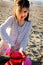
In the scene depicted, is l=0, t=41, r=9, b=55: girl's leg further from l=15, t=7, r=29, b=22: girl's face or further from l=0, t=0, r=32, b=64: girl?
l=15, t=7, r=29, b=22: girl's face

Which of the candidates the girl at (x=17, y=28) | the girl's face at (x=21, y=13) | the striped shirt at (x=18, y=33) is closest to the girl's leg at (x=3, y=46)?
the girl at (x=17, y=28)

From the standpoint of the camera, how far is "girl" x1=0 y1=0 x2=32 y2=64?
174 inches

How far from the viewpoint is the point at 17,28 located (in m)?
4.61

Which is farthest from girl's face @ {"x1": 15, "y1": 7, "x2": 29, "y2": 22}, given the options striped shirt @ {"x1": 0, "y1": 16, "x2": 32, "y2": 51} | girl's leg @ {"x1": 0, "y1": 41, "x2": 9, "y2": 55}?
girl's leg @ {"x1": 0, "y1": 41, "x2": 9, "y2": 55}

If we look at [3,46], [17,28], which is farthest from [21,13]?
[3,46]

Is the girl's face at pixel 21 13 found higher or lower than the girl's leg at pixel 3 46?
higher

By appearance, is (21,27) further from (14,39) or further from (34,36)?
(34,36)

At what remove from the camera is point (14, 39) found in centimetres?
463

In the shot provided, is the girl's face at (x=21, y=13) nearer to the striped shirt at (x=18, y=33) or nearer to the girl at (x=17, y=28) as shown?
the girl at (x=17, y=28)

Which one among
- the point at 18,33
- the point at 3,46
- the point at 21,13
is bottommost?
the point at 3,46

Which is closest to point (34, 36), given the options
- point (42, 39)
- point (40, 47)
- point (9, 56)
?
point (42, 39)

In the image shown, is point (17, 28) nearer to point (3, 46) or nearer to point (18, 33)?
point (18, 33)

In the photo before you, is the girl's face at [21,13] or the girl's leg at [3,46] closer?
the girl's face at [21,13]

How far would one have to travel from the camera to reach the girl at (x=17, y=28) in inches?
174
